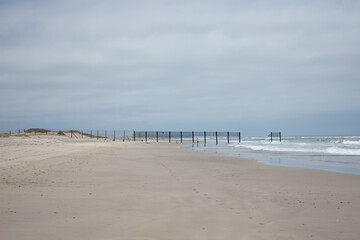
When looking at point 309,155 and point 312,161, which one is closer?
point 312,161

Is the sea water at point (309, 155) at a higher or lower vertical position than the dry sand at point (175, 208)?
lower

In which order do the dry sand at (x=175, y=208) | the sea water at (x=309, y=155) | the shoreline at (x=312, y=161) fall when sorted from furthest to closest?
1. the sea water at (x=309, y=155)
2. the shoreline at (x=312, y=161)
3. the dry sand at (x=175, y=208)

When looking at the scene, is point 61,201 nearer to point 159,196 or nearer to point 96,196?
point 96,196

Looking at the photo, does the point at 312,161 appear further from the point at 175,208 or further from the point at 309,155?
the point at 175,208

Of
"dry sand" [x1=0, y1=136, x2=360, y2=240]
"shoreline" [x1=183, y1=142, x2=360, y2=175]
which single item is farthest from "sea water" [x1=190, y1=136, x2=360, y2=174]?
"dry sand" [x1=0, y1=136, x2=360, y2=240]

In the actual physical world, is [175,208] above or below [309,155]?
above

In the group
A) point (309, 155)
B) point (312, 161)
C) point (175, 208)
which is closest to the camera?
point (175, 208)

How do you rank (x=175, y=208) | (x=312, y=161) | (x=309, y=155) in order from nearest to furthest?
(x=175, y=208) → (x=312, y=161) → (x=309, y=155)

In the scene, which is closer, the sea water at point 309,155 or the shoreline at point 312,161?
the shoreline at point 312,161

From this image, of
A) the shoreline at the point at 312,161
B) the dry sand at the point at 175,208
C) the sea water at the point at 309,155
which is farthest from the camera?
the sea water at the point at 309,155

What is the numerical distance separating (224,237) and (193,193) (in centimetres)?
314

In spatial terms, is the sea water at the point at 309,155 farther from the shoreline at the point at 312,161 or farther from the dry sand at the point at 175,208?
the dry sand at the point at 175,208

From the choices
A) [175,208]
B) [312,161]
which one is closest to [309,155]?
[312,161]

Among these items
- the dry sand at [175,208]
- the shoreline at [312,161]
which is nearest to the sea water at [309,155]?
the shoreline at [312,161]
